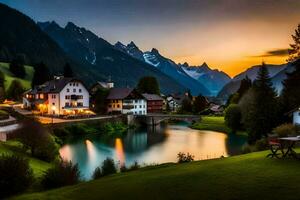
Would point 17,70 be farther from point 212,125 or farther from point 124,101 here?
point 212,125

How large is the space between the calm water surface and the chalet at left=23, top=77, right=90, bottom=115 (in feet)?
88.9

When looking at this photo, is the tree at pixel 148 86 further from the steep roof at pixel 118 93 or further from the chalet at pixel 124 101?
the steep roof at pixel 118 93

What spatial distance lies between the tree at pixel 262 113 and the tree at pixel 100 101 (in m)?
62.5

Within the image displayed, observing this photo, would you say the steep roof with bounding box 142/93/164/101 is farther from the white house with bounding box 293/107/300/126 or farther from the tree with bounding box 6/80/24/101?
the white house with bounding box 293/107/300/126

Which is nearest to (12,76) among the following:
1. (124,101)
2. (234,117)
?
(124,101)

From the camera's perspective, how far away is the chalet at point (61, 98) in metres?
105

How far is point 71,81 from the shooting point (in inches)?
4247

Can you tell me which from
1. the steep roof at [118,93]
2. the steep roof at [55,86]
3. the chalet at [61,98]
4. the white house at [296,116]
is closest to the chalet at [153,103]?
the steep roof at [118,93]

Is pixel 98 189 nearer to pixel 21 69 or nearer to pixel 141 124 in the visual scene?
pixel 141 124

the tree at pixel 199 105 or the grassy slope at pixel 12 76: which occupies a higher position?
the grassy slope at pixel 12 76

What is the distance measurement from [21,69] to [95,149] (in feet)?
333

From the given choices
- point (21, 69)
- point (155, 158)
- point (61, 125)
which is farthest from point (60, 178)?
point (21, 69)

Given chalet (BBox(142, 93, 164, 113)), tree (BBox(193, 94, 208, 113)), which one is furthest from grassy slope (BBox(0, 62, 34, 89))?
tree (BBox(193, 94, 208, 113))

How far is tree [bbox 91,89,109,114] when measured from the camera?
119 metres
